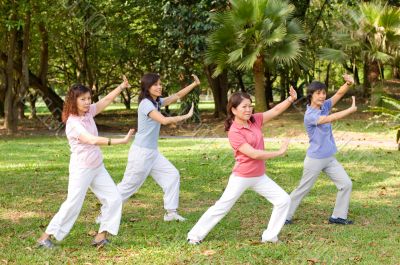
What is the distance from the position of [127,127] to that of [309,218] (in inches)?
749

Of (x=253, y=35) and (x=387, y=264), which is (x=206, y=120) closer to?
(x=253, y=35)

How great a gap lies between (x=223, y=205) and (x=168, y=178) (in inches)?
54.5

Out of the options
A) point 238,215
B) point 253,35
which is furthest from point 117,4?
point 238,215

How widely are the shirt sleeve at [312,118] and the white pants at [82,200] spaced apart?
230 cm

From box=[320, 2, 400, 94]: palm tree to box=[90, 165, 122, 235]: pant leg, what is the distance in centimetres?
1445

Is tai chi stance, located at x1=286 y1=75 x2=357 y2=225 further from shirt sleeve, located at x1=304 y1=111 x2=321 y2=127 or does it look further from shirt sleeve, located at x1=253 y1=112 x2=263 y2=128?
shirt sleeve, located at x1=253 y1=112 x2=263 y2=128

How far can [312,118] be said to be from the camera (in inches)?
257

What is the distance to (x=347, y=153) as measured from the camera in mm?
13227

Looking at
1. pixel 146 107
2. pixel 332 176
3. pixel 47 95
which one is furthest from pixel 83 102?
pixel 47 95

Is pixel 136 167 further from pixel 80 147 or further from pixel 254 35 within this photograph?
pixel 254 35

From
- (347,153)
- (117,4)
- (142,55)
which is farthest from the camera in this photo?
(142,55)

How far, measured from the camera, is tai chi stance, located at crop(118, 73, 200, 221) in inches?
260

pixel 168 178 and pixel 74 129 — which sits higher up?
pixel 74 129

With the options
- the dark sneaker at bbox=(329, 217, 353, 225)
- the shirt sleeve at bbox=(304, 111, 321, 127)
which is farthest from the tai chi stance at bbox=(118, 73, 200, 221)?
the dark sneaker at bbox=(329, 217, 353, 225)
